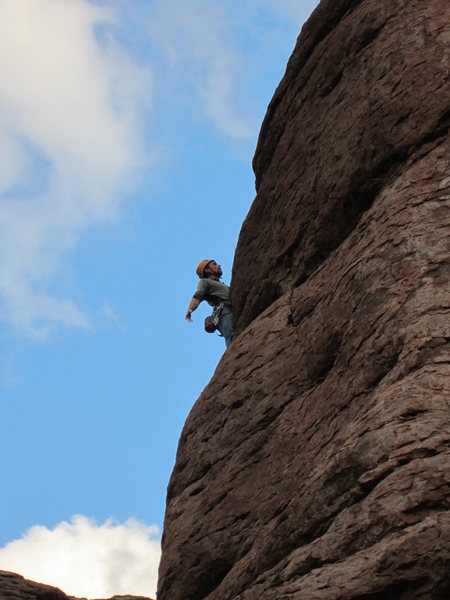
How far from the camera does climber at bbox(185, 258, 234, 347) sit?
21469 millimetres

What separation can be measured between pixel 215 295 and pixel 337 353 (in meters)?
8.19

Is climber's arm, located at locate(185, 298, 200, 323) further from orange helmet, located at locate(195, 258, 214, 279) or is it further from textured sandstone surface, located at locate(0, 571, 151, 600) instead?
textured sandstone surface, located at locate(0, 571, 151, 600)

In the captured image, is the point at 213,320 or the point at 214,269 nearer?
the point at 213,320

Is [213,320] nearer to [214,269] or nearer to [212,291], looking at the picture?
[212,291]

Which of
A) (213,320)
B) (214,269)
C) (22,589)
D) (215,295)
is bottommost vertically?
(22,589)

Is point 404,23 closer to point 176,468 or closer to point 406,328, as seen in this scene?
point 406,328

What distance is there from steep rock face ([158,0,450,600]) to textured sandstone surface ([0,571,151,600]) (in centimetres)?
425

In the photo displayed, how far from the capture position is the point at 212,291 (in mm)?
22531

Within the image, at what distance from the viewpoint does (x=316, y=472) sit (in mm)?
12477

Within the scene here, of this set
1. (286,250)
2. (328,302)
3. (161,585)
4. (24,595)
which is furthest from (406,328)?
(24,595)

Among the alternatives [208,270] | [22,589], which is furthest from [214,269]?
[22,589]

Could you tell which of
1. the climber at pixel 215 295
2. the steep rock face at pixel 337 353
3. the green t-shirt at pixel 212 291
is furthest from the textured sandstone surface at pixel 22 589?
the green t-shirt at pixel 212 291

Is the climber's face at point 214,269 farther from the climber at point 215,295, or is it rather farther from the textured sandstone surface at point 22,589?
the textured sandstone surface at point 22,589

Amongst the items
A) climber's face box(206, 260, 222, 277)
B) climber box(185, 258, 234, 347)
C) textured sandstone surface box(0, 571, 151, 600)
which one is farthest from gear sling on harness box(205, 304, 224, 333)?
textured sandstone surface box(0, 571, 151, 600)
